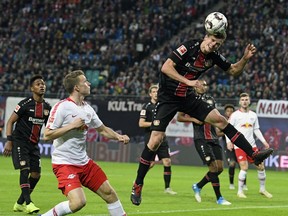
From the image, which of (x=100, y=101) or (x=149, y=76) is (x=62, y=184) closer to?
(x=100, y=101)

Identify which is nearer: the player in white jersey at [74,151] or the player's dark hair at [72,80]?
the player in white jersey at [74,151]

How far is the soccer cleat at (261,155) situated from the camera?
485 inches

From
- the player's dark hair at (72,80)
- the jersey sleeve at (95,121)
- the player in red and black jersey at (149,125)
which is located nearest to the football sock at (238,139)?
the jersey sleeve at (95,121)

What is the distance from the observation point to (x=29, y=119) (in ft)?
49.7

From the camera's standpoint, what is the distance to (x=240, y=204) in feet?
54.6

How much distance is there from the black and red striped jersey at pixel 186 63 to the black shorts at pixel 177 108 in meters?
0.11

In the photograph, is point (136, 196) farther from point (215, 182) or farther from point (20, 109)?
point (215, 182)

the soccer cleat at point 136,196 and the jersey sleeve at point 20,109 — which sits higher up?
the jersey sleeve at point 20,109

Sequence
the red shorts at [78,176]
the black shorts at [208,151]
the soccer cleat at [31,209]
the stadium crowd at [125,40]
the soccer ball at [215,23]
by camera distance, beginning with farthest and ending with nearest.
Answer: the stadium crowd at [125,40]
the black shorts at [208,151]
the soccer cleat at [31,209]
the soccer ball at [215,23]
the red shorts at [78,176]

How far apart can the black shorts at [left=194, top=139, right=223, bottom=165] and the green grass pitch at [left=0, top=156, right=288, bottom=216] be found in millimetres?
925

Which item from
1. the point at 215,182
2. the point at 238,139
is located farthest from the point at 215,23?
the point at 215,182

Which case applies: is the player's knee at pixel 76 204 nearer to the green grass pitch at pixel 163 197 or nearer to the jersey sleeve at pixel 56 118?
the jersey sleeve at pixel 56 118

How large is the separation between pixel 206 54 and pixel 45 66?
30.8 meters

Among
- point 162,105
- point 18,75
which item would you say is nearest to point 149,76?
point 18,75
